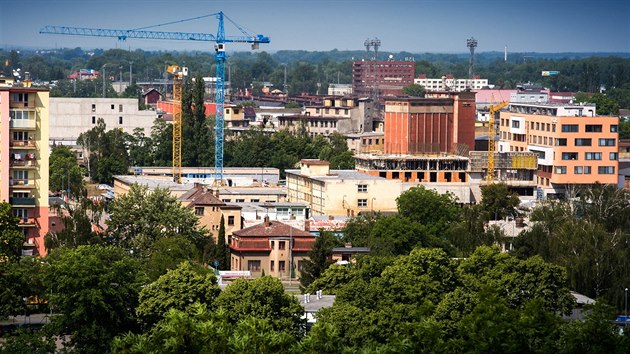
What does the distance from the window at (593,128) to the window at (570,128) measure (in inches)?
17.3

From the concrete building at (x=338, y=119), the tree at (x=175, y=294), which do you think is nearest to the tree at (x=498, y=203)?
the tree at (x=175, y=294)

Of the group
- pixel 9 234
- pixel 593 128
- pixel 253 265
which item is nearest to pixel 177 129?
pixel 593 128

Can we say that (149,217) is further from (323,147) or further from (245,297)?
(323,147)

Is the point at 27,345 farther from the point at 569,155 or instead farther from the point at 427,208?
the point at 569,155

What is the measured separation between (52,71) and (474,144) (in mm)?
114932

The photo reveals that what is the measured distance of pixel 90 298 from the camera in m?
37.9

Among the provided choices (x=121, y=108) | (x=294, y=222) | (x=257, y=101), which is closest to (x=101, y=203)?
(x=294, y=222)

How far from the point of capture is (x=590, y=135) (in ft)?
248

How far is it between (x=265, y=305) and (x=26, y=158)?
14.5 m

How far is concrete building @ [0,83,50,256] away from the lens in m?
49.7

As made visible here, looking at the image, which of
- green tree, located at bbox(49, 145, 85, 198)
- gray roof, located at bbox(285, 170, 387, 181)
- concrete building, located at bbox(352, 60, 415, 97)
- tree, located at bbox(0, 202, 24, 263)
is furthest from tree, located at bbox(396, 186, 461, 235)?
concrete building, located at bbox(352, 60, 415, 97)

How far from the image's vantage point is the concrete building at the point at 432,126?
79812mm

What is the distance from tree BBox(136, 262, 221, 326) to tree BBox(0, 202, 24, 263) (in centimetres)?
759

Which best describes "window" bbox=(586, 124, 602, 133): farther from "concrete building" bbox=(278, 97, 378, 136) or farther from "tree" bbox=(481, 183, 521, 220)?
"concrete building" bbox=(278, 97, 378, 136)
